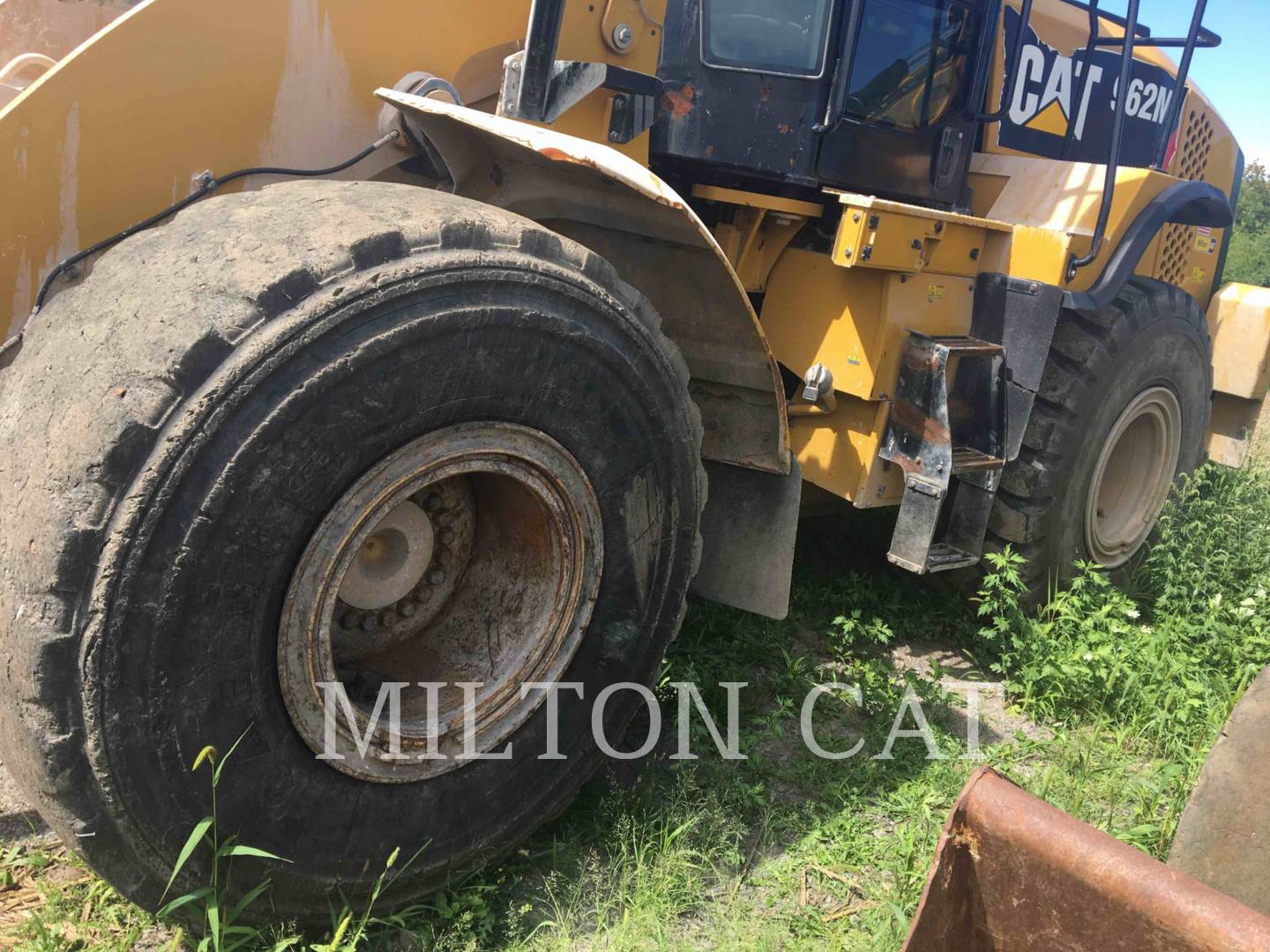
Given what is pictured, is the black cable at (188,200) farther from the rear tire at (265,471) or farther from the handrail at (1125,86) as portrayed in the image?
the handrail at (1125,86)

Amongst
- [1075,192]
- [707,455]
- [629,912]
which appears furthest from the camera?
[1075,192]

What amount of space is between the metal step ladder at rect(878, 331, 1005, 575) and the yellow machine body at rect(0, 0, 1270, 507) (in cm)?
8

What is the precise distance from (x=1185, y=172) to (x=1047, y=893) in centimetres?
481

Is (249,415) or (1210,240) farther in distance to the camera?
(1210,240)

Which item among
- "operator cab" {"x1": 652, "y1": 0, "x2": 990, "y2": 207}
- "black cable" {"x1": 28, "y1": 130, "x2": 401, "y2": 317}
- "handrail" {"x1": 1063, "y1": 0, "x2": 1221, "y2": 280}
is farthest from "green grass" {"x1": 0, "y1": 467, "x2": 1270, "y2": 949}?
"operator cab" {"x1": 652, "y1": 0, "x2": 990, "y2": 207}

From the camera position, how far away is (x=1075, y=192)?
407 cm

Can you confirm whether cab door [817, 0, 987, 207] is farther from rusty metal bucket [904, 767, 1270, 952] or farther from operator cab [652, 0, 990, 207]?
rusty metal bucket [904, 767, 1270, 952]

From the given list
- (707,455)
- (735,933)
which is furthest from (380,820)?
(707,455)

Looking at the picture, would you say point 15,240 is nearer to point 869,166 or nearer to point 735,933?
point 735,933

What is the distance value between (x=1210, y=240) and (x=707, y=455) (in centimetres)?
361

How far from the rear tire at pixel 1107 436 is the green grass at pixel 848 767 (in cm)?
17

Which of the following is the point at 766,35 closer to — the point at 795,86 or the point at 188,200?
the point at 795,86

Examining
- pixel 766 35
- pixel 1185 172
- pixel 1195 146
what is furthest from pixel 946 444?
pixel 1195 146

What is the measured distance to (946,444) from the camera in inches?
141
